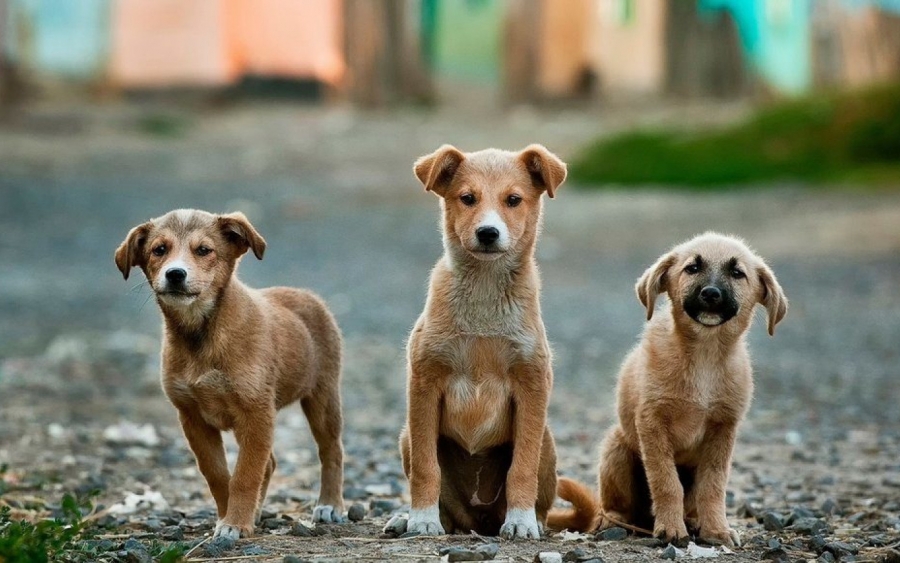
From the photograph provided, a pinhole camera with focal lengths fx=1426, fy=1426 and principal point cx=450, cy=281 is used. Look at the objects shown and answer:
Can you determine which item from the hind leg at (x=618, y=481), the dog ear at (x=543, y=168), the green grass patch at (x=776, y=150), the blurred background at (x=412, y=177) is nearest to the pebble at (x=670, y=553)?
the hind leg at (x=618, y=481)

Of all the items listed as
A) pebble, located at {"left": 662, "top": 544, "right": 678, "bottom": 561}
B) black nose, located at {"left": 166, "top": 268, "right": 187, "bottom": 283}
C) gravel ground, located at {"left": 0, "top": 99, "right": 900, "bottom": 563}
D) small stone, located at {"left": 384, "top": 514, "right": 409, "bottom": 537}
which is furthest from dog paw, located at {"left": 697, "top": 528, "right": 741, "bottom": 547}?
black nose, located at {"left": 166, "top": 268, "right": 187, "bottom": 283}

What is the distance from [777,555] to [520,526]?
1.04 metres

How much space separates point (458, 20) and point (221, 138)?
6371 millimetres

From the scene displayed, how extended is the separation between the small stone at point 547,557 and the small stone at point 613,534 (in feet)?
2.37

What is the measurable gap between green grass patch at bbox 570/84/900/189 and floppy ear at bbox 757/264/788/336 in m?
14.5

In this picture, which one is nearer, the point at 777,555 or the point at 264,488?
the point at 777,555

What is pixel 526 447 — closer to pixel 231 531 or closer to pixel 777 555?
pixel 777 555

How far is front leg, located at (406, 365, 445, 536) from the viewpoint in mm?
5781

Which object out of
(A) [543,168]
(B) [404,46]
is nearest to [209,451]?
(A) [543,168]

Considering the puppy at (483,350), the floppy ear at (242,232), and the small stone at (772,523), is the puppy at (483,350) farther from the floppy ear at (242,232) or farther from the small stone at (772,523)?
the small stone at (772,523)

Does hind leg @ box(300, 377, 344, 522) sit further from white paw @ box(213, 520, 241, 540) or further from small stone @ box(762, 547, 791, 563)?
small stone @ box(762, 547, 791, 563)

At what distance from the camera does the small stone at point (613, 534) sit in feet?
19.9

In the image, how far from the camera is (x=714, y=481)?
19.6 ft

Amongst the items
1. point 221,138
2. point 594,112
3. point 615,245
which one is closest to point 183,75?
point 221,138
